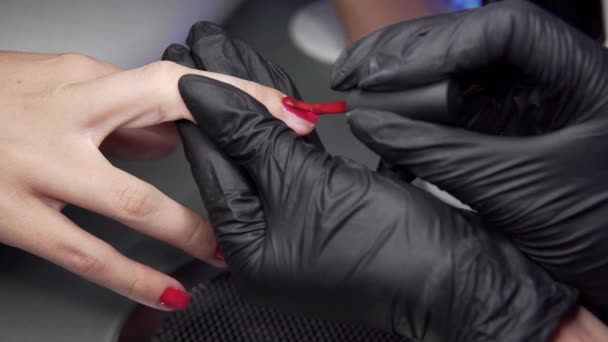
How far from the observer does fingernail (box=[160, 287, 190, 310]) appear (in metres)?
0.73

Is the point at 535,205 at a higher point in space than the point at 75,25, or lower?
lower

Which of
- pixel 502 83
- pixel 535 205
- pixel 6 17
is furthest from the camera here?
pixel 6 17

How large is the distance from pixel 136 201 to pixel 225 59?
0.83 ft

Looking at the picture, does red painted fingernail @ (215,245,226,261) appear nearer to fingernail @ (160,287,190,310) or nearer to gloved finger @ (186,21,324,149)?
fingernail @ (160,287,190,310)

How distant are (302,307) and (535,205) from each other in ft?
1.00

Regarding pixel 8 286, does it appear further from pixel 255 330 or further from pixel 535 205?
pixel 535 205

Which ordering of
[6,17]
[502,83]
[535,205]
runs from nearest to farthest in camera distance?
[535,205] → [502,83] → [6,17]

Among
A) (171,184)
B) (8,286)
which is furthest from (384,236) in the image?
(8,286)

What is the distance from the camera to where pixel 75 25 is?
917mm

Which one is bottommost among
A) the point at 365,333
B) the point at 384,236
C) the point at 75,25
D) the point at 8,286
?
the point at 365,333

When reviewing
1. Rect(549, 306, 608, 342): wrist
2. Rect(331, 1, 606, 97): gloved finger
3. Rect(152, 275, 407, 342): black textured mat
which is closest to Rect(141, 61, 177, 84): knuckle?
Rect(331, 1, 606, 97): gloved finger

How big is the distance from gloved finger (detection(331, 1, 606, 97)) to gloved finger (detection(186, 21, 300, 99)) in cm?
19

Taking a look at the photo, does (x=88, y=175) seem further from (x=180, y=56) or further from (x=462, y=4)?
(x=462, y=4)

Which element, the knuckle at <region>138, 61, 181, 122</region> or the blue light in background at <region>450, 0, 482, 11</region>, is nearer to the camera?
the knuckle at <region>138, 61, 181, 122</region>
